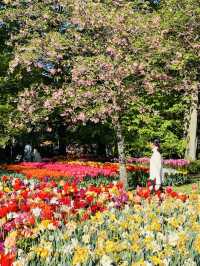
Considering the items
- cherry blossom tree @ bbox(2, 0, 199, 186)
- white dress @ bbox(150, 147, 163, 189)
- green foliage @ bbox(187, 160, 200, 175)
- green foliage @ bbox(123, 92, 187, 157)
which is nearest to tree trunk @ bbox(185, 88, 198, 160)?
green foliage @ bbox(123, 92, 187, 157)

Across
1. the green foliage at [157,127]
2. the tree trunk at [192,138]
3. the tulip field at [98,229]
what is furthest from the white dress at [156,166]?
the green foliage at [157,127]

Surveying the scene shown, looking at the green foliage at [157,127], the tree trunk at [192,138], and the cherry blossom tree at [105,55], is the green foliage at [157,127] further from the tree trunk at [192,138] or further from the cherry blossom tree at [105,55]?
the cherry blossom tree at [105,55]

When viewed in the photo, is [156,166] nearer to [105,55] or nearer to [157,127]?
[105,55]

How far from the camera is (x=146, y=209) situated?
959cm

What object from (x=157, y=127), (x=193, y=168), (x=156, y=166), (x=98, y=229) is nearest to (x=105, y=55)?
(x=156, y=166)

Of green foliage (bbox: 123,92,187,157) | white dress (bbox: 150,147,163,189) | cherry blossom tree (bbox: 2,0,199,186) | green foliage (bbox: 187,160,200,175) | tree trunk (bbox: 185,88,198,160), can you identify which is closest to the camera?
white dress (bbox: 150,147,163,189)

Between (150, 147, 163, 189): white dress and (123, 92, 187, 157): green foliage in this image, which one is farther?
(123, 92, 187, 157): green foliage

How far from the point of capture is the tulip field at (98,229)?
21.2 feet

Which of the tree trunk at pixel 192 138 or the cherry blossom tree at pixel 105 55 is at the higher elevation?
the cherry blossom tree at pixel 105 55

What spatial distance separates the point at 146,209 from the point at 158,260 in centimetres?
354

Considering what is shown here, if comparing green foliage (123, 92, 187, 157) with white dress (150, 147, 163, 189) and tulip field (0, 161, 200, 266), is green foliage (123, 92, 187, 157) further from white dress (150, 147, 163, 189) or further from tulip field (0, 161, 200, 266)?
tulip field (0, 161, 200, 266)

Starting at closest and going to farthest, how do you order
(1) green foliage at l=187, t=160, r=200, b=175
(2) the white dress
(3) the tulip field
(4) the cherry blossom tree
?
(3) the tulip field, (2) the white dress, (4) the cherry blossom tree, (1) green foliage at l=187, t=160, r=200, b=175

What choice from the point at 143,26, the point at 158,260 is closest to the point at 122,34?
the point at 143,26

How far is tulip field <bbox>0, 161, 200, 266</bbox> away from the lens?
21.2 feet
